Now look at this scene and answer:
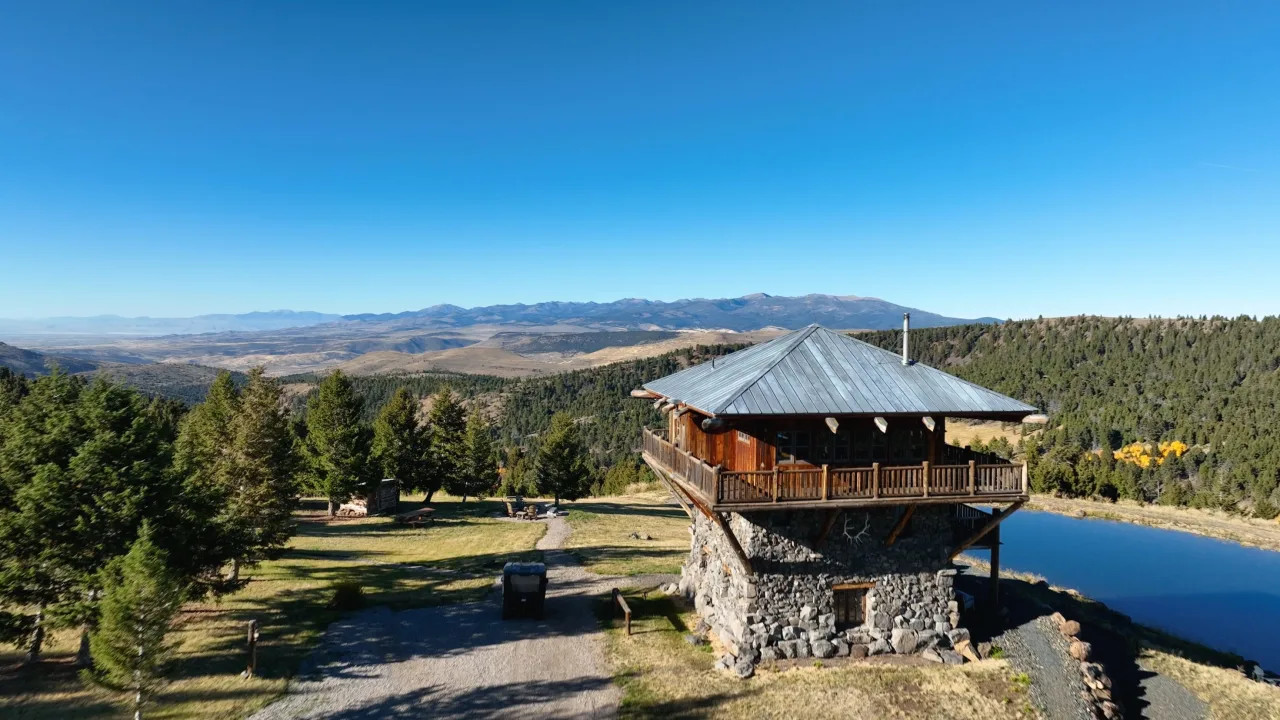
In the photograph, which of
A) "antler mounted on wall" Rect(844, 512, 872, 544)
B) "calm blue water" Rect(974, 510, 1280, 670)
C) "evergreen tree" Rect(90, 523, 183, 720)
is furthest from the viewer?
"calm blue water" Rect(974, 510, 1280, 670)

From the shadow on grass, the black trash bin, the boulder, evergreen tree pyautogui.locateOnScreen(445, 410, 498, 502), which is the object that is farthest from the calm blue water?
evergreen tree pyautogui.locateOnScreen(445, 410, 498, 502)

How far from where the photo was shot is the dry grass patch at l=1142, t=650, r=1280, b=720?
19156 mm

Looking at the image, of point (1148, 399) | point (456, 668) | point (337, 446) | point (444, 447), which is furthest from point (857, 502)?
point (1148, 399)

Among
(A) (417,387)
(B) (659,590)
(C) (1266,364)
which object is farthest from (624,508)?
(A) (417,387)

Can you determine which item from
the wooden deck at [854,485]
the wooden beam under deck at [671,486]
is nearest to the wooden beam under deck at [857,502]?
the wooden deck at [854,485]

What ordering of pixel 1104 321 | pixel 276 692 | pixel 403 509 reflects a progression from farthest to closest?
pixel 1104 321 < pixel 403 509 < pixel 276 692

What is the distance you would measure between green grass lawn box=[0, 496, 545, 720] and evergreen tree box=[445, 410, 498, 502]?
730 centimetres

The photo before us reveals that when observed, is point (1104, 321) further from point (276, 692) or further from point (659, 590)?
point (276, 692)

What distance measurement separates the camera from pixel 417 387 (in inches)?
7165

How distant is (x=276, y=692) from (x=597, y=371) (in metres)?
158

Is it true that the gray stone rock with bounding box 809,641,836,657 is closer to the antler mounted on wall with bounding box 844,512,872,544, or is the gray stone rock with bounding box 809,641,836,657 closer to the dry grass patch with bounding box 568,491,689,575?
the antler mounted on wall with bounding box 844,512,872,544

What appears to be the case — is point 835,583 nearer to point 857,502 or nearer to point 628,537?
point 857,502

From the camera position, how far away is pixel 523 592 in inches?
912

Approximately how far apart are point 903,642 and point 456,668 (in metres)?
13.7
